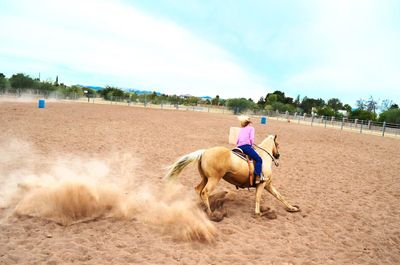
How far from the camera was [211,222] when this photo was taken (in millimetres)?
5246

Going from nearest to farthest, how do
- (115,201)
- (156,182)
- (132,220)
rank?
1. (132,220)
2. (115,201)
3. (156,182)

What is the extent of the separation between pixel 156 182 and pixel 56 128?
9166 millimetres

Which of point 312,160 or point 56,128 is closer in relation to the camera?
point 312,160

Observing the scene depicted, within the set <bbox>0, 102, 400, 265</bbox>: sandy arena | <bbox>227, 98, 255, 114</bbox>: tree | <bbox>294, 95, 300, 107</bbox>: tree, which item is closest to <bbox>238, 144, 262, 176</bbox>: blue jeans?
<bbox>0, 102, 400, 265</bbox>: sandy arena

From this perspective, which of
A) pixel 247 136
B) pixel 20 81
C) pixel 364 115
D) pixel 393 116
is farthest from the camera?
pixel 20 81

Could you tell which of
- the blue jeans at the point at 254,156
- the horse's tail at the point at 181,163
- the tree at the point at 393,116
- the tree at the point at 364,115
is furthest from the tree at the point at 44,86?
the blue jeans at the point at 254,156

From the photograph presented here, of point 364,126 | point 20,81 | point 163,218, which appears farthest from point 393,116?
point 20,81

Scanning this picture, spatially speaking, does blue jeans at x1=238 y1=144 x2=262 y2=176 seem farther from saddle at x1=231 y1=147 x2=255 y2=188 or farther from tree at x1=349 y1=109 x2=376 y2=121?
tree at x1=349 y1=109 x2=376 y2=121

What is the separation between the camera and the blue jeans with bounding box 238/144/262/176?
18.5 feet

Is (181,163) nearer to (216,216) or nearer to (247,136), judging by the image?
(216,216)

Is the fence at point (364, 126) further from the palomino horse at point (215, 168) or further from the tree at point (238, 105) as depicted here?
the palomino horse at point (215, 168)

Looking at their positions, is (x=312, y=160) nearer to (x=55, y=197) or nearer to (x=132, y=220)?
(x=132, y=220)

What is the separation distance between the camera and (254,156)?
225 inches

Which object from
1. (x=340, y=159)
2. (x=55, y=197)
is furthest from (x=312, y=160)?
(x=55, y=197)
